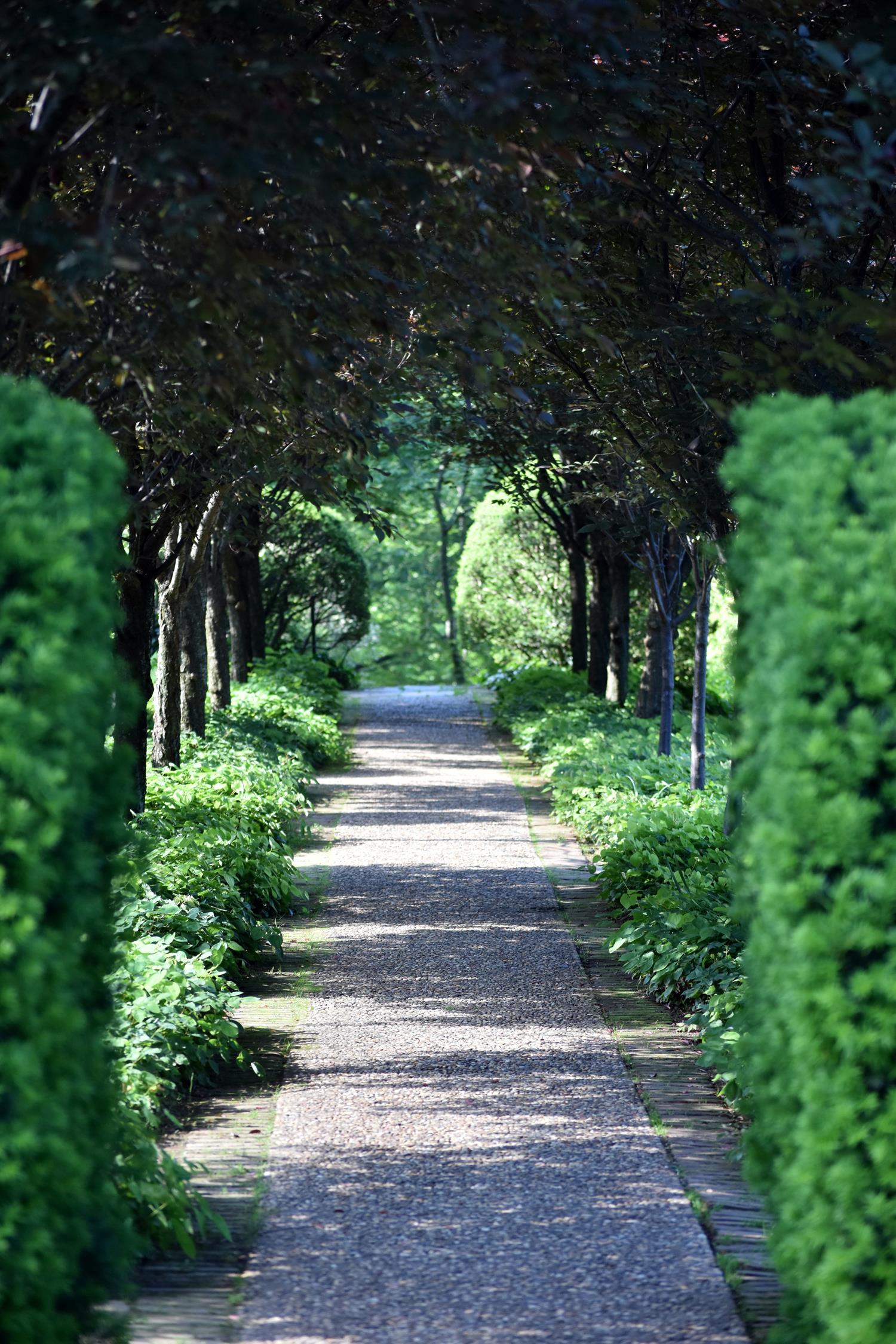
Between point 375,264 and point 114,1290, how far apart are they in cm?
328

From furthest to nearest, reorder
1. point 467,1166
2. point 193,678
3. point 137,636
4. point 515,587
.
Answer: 1. point 515,587
2. point 193,678
3. point 137,636
4. point 467,1166

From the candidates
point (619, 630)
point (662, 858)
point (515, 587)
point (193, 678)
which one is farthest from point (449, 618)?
point (662, 858)

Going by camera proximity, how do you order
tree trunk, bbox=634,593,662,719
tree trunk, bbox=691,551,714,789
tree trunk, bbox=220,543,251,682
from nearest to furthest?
tree trunk, bbox=691,551,714,789
tree trunk, bbox=634,593,662,719
tree trunk, bbox=220,543,251,682

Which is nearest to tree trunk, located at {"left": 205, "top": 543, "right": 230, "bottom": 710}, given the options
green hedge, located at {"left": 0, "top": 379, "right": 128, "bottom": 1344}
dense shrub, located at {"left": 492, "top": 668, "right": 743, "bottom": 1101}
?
dense shrub, located at {"left": 492, "top": 668, "right": 743, "bottom": 1101}

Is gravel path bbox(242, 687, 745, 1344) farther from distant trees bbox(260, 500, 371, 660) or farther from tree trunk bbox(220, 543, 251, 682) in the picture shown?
distant trees bbox(260, 500, 371, 660)

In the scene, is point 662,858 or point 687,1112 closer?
point 687,1112

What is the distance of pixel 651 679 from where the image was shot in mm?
15211

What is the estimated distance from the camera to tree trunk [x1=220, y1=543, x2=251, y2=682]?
17.7 m

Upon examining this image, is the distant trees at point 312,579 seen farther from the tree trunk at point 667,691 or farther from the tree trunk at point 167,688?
the tree trunk at point 167,688

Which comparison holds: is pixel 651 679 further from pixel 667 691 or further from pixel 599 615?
pixel 667 691

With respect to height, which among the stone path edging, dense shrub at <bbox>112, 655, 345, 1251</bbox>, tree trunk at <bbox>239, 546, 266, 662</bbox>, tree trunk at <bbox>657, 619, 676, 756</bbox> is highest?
tree trunk at <bbox>239, 546, 266, 662</bbox>

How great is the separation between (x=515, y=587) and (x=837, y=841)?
21561 mm

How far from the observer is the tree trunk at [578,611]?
63.2 ft

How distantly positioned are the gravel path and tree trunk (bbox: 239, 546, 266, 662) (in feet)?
36.4
